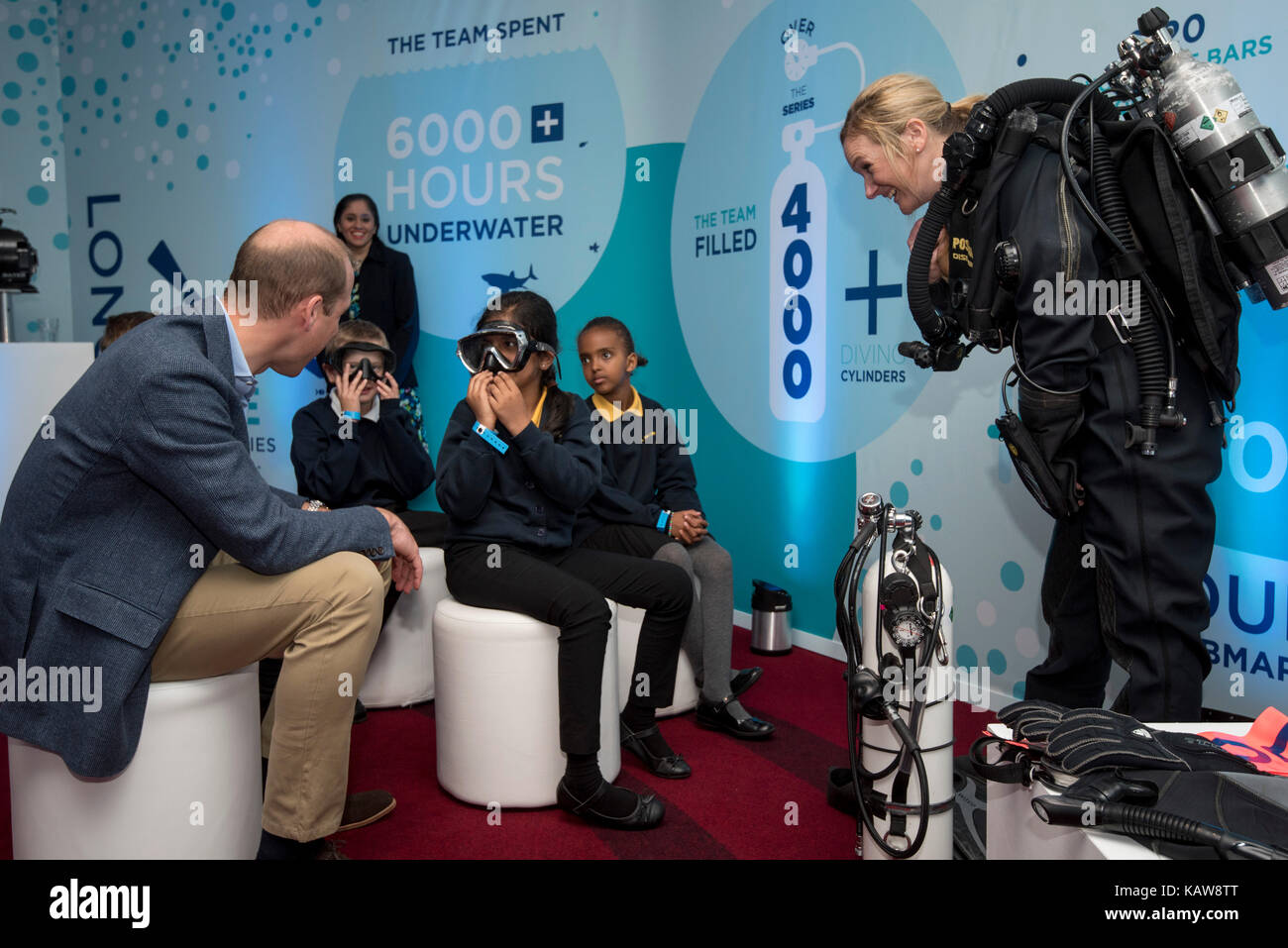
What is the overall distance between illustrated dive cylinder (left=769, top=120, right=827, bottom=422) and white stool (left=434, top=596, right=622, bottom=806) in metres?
1.87

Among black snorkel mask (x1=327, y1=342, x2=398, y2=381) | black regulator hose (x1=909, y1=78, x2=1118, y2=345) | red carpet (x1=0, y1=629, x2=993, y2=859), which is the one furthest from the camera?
black snorkel mask (x1=327, y1=342, x2=398, y2=381)

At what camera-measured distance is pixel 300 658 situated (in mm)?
1999

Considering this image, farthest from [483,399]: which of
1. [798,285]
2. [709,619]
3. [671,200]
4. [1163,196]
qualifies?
[671,200]

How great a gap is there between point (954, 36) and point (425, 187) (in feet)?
9.05


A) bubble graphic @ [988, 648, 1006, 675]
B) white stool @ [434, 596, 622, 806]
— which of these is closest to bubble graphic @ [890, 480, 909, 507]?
bubble graphic @ [988, 648, 1006, 675]

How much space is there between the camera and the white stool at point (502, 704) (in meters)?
2.47

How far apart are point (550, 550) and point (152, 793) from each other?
1219 mm

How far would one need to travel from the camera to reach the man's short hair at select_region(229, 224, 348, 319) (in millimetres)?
2051

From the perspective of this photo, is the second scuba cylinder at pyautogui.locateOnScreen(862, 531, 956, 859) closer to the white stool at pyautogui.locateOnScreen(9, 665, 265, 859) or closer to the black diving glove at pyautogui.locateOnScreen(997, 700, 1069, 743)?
the black diving glove at pyautogui.locateOnScreen(997, 700, 1069, 743)

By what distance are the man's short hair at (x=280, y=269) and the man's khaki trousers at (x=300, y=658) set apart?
1.78 ft

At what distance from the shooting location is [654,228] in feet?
15.1

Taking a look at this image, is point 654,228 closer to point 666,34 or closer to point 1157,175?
point 666,34

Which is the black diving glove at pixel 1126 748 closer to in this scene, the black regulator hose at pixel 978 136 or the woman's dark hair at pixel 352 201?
the black regulator hose at pixel 978 136

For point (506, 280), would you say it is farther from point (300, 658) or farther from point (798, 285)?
point (300, 658)
